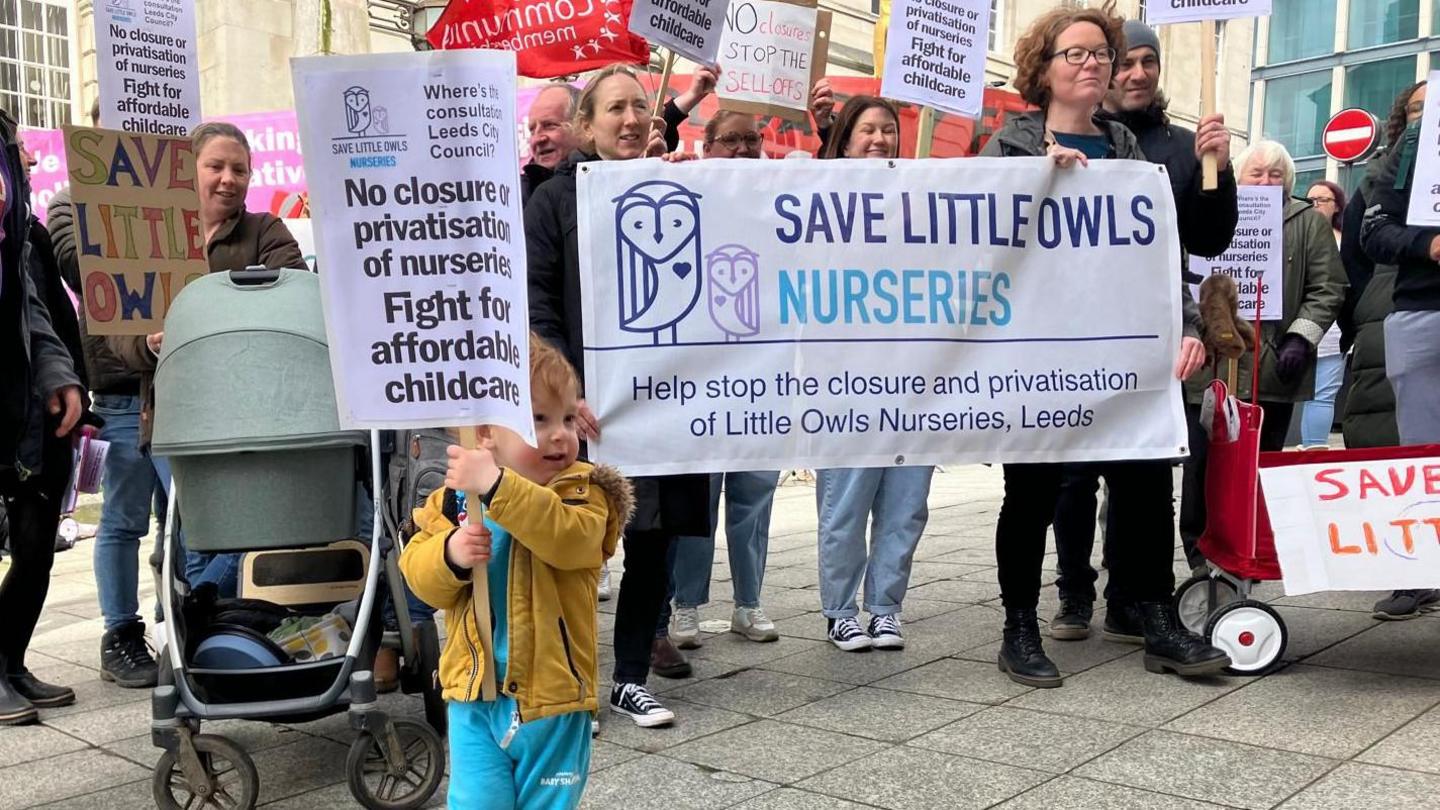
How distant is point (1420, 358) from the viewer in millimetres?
4523

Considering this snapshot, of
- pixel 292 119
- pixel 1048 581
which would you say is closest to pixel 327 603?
pixel 1048 581

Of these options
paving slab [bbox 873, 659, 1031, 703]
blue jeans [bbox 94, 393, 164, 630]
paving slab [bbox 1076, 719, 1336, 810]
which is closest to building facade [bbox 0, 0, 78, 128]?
blue jeans [bbox 94, 393, 164, 630]

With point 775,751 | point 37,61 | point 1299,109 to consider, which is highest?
point 1299,109

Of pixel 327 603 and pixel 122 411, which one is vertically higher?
pixel 122 411

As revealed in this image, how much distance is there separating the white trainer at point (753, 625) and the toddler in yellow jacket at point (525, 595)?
2.45 meters

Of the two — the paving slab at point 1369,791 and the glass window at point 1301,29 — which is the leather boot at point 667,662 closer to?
the paving slab at point 1369,791

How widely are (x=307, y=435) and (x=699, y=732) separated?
142 cm

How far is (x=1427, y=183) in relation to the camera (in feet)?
14.3

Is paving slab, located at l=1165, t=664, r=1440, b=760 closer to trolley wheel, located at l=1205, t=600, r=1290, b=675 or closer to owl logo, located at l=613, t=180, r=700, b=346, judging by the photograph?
trolley wheel, located at l=1205, t=600, r=1290, b=675

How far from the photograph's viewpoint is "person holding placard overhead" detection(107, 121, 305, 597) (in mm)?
4469

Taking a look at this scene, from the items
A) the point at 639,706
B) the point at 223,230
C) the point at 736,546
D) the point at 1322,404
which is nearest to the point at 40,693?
the point at 223,230

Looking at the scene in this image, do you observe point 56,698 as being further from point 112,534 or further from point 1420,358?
point 1420,358

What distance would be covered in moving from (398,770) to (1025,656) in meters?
2.08

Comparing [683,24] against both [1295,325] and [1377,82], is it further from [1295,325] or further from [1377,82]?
[1377,82]
